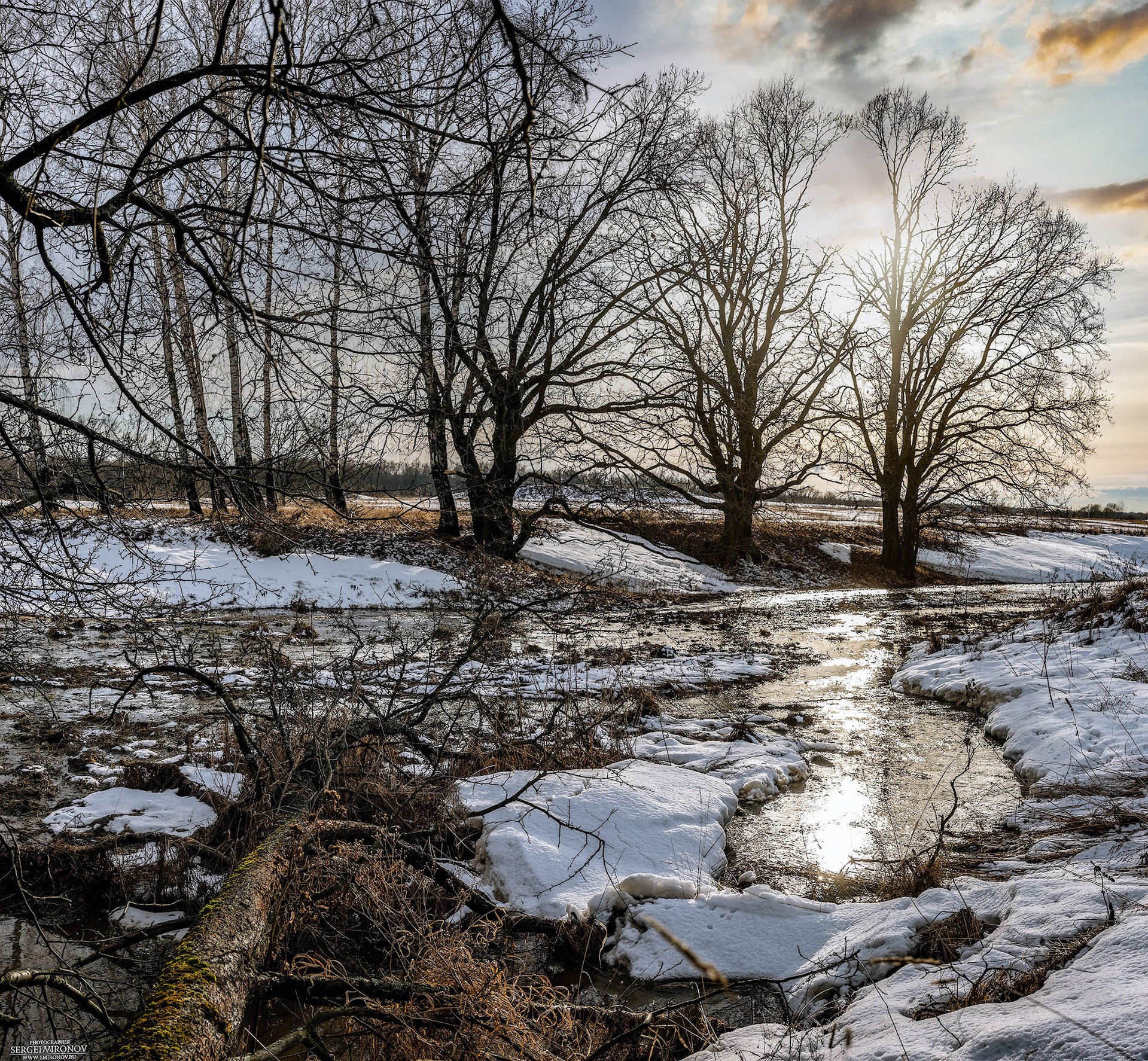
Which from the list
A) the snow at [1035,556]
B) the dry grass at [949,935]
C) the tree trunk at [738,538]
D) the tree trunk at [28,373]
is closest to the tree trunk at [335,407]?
the tree trunk at [28,373]

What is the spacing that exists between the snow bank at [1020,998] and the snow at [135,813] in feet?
11.5

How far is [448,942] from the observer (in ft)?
10.5

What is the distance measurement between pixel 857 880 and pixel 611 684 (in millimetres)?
3384

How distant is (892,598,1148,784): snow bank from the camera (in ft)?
17.3

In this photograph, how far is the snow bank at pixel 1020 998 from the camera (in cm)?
190

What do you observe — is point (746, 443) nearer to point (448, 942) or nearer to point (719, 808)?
point (719, 808)

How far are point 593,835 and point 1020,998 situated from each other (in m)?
2.12

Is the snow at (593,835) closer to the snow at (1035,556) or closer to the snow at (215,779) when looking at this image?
the snow at (215,779)

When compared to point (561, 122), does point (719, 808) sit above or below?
below

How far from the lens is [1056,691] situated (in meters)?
7.01

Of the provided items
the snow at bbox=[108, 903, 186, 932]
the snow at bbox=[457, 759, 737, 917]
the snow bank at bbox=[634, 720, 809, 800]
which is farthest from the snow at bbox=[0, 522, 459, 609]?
the snow at bbox=[108, 903, 186, 932]

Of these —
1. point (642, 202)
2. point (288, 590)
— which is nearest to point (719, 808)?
point (288, 590)

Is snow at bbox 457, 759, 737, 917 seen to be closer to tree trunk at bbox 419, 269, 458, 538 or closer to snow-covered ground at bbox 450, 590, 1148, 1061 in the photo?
snow-covered ground at bbox 450, 590, 1148, 1061

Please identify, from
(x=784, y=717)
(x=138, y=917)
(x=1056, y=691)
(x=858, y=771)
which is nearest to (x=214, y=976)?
(x=138, y=917)
